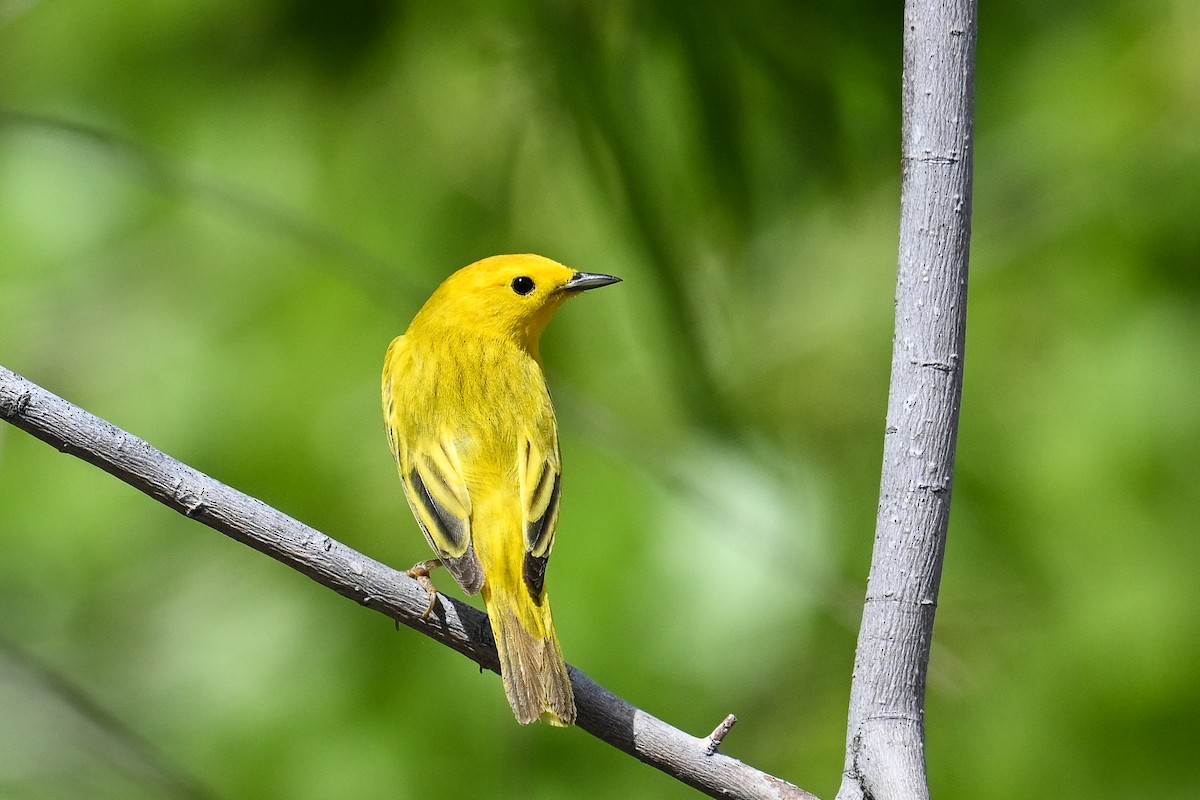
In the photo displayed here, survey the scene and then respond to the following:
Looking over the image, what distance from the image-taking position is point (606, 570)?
389 centimetres

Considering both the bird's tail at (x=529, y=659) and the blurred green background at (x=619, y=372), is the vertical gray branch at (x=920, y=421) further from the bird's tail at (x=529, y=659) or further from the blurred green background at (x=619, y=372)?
the blurred green background at (x=619, y=372)

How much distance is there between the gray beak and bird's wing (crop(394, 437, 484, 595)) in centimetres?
63

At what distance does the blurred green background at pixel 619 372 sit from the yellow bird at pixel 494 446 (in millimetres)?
470

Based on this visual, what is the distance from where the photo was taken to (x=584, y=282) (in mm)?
3424

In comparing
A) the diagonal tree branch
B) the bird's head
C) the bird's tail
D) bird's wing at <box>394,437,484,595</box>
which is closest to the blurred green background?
the bird's head

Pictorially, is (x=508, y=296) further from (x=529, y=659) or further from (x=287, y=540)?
(x=287, y=540)

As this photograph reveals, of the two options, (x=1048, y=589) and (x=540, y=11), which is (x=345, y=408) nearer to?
(x=540, y=11)

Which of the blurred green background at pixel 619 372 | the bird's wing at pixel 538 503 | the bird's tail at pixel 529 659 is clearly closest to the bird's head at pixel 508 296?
the blurred green background at pixel 619 372

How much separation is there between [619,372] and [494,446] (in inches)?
42.1

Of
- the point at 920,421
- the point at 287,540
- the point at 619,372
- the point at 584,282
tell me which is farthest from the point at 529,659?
the point at 619,372

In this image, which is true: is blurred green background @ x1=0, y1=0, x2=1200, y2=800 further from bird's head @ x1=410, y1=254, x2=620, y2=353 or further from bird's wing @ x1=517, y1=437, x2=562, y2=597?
bird's wing @ x1=517, y1=437, x2=562, y2=597

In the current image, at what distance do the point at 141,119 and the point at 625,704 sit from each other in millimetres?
3105

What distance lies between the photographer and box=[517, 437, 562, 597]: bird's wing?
8.99 feet

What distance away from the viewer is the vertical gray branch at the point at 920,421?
196cm
